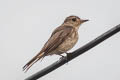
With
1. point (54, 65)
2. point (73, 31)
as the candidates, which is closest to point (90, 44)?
point (54, 65)

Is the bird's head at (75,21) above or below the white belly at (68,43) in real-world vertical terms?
above

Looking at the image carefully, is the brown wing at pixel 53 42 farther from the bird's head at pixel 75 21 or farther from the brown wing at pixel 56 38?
the bird's head at pixel 75 21

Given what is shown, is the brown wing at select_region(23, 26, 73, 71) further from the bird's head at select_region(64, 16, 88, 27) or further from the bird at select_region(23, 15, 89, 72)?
the bird's head at select_region(64, 16, 88, 27)

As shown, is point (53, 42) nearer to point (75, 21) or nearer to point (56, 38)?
point (56, 38)

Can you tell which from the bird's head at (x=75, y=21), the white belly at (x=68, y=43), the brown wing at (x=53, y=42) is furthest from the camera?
the bird's head at (x=75, y=21)

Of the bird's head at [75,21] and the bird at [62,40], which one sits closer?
the bird at [62,40]

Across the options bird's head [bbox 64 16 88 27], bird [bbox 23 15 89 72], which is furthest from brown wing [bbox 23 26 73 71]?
bird's head [bbox 64 16 88 27]

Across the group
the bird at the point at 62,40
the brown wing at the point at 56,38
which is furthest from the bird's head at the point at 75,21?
the brown wing at the point at 56,38

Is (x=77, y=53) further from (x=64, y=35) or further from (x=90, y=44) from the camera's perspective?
(x=64, y=35)

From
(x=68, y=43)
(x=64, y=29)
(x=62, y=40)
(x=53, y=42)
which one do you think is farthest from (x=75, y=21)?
(x=53, y=42)
